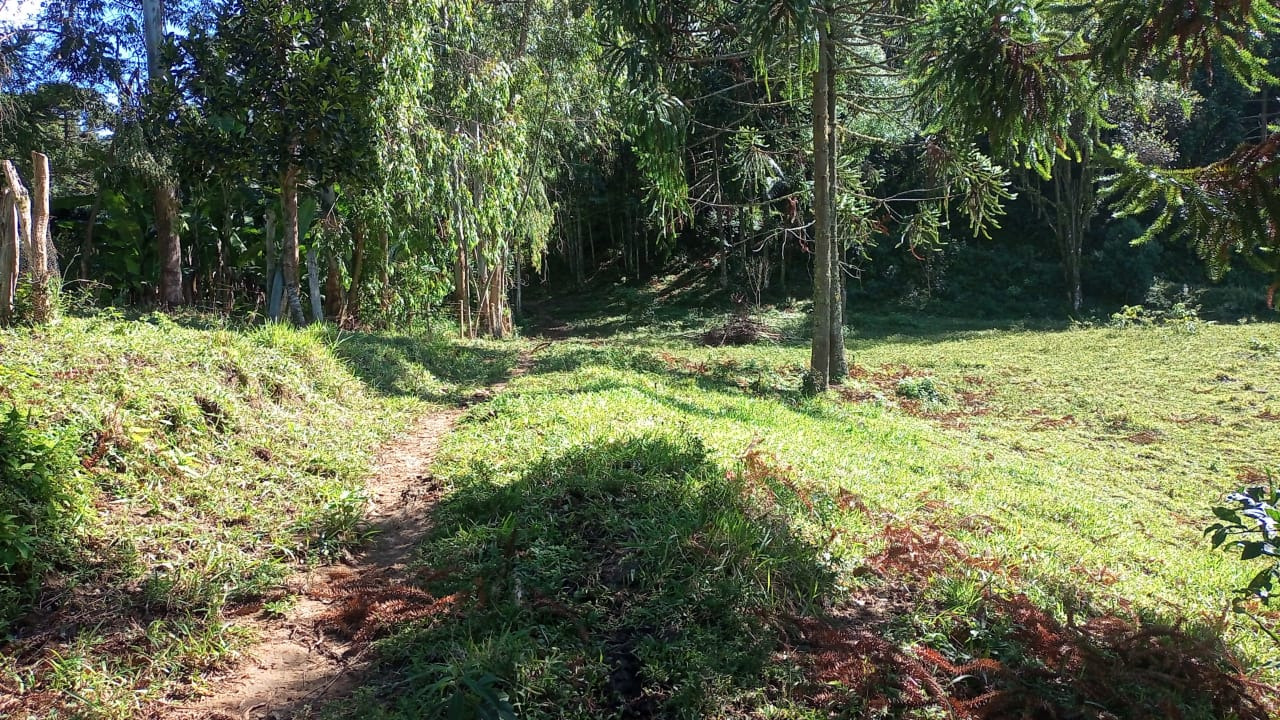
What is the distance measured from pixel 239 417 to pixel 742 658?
431 centimetres

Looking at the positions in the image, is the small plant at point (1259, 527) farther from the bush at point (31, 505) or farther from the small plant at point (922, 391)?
the small plant at point (922, 391)

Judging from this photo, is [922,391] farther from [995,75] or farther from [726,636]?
[726,636]

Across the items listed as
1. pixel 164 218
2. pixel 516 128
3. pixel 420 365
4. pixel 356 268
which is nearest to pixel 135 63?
pixel 164 218

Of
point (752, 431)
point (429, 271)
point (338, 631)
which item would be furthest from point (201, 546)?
point (429, 271)

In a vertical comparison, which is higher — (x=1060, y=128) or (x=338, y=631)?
(x=1060, y=128)

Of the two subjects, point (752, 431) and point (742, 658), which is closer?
point (742, 658)

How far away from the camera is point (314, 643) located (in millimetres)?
3439

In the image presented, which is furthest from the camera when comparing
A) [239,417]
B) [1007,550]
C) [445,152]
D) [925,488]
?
[445,152]

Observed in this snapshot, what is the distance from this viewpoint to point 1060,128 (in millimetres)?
6148

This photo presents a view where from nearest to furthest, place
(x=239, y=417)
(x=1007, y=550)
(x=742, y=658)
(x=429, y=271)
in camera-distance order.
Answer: (x=742, y=658)
(x=1007, y=550)
(x=239, y=417)
(x=429, y=271)

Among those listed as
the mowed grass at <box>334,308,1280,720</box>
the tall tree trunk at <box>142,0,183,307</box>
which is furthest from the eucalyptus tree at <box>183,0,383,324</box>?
the tall tree trunk at <box>142,0,183,307</box>

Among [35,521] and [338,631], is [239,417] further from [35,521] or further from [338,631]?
[338,631]

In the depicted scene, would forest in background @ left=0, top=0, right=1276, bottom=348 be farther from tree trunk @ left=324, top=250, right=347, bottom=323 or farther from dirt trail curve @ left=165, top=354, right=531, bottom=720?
dirt trail curve @ left=165, top=354, right=531, bottom=720

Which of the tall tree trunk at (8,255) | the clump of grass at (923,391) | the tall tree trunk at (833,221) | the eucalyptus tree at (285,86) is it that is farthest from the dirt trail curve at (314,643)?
the clump of grass at (923,391)
